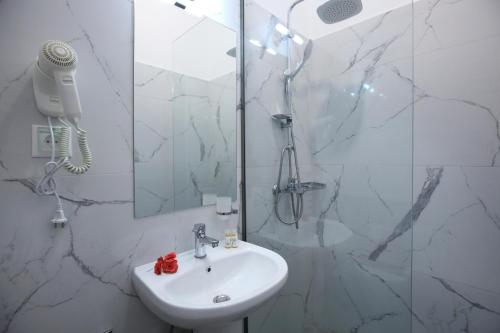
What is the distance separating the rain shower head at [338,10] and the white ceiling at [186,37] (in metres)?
0.54

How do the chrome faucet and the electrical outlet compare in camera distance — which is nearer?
the electrical outlet

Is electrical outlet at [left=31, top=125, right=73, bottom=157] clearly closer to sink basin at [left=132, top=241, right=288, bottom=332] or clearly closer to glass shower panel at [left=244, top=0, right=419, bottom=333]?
sink basin at [left=132, top=241, right=288, bottom=332]

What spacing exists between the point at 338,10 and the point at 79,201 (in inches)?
65.0

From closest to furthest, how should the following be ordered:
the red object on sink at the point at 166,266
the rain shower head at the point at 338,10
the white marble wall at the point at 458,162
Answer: the red object on sink at the point at 166,266 < the white marble wall at the point at 458,162 < the rain shower head at the point at 338,10

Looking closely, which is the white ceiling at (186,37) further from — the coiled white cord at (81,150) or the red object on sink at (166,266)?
the red object on sink at (166,266)

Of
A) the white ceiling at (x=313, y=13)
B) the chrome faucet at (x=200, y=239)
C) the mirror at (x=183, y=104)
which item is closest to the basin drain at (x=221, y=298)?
the chrome faucet at (x=200, y=239)

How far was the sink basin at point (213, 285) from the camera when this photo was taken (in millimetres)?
751

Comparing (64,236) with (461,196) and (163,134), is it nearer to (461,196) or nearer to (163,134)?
(163,134)

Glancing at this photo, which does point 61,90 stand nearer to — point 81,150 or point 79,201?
point 81,150

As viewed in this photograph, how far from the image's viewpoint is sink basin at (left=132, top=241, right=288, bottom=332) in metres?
0.75

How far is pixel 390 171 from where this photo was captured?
1389mm

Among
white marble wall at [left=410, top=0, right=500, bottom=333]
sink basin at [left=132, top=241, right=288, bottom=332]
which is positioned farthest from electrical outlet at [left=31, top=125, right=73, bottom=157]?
white marble wall at [left=410, top=0, right=500, bottom=333]

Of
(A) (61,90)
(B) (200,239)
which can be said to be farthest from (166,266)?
(A) (61,90)

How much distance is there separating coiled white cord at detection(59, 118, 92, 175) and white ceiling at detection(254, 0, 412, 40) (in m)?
1.29
